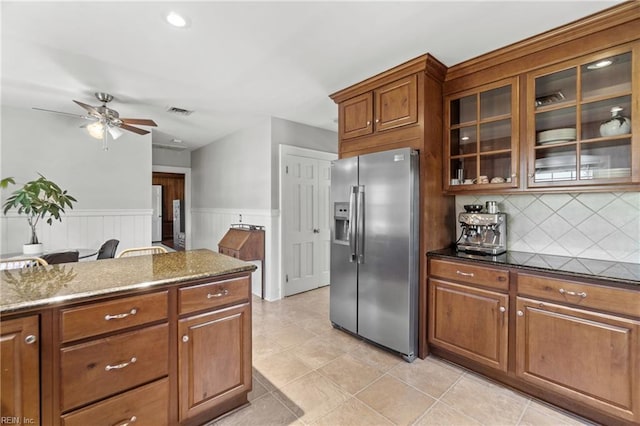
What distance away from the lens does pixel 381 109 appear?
8.87 ft

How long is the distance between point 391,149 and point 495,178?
0.89 metres

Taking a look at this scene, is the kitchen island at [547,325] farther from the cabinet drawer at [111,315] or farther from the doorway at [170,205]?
the doorway at [170,205]

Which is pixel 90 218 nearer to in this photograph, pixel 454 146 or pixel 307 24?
pixel 307 24

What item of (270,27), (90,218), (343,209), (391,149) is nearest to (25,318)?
(270,27)

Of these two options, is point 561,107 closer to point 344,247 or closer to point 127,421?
point 344,247

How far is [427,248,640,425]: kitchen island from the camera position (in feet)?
5.33

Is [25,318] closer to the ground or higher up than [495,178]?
closer to the ground

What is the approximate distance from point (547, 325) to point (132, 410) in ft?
8.05

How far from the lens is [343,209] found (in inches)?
114

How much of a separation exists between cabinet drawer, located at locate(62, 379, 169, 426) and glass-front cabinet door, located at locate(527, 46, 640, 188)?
277 centimetres

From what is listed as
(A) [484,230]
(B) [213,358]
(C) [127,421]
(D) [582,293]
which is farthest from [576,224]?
(C) [127,421]

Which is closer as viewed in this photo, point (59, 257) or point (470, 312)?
point (470, 312)

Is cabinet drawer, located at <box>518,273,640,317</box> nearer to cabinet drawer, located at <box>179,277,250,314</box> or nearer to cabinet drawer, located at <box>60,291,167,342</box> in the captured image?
cabinet drawer, located at <box>179,277,250,314</box>

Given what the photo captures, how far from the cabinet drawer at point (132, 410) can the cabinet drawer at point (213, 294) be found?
0.40 meters
